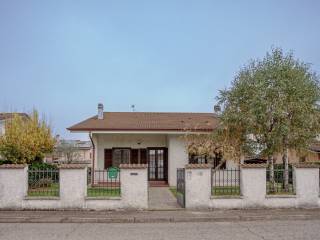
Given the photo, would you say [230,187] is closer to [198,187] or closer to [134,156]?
[198,187]

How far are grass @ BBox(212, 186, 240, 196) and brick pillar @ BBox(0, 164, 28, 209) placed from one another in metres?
6.92

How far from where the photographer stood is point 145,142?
86.3 ft

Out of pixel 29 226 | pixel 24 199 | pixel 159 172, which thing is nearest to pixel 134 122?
pixel 159 172

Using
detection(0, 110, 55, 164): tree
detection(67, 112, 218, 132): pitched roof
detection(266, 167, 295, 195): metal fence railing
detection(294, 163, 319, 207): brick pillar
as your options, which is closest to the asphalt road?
detection(294, 163, 319, 207): brick pillar

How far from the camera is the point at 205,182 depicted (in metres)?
15.0

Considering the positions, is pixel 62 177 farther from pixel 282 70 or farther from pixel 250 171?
pixel 282 70

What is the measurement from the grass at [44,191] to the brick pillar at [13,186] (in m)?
0.39

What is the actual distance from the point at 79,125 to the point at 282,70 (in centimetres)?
1238

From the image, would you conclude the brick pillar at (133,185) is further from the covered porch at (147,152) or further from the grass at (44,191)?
the covered porch at (147,152)

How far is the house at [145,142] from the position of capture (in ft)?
80.6

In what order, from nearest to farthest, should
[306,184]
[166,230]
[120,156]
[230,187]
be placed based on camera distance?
1. [166,230]
2. [306,184]
3. [230,187]
4. [120,156]

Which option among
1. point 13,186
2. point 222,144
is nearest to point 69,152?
point 222,144

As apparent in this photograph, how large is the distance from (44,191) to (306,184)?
9608 millimetres

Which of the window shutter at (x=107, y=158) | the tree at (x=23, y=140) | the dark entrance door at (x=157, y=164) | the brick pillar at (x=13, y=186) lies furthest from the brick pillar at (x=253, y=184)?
the tree at (x=23, y=140)
